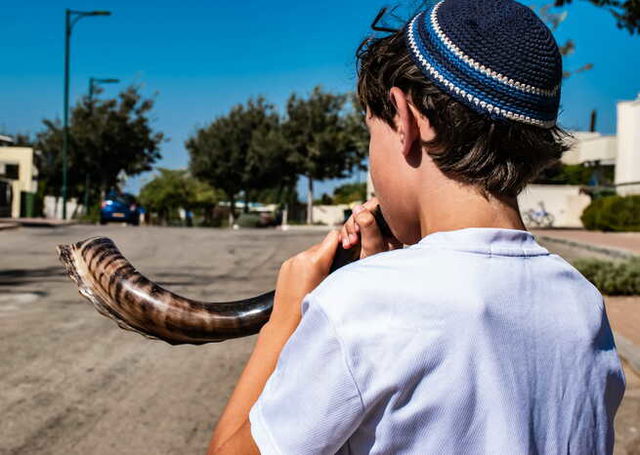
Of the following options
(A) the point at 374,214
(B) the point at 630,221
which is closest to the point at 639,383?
(A) the point at 374,214

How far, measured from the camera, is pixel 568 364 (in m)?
1.11

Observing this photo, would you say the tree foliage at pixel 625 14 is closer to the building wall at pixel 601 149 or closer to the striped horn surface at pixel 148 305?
the striped horn surface at pixel 148 305

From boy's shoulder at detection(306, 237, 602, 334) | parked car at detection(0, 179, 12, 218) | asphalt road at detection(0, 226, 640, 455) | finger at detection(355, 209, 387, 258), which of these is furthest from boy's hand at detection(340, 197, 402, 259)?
parked car at detection(0, 179, 12, 218)

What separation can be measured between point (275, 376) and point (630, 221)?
25983 millimetres

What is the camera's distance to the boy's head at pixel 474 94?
1092mm

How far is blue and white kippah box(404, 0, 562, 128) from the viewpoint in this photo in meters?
1.09

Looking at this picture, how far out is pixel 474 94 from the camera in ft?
3.58

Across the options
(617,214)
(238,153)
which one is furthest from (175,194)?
(617,214)

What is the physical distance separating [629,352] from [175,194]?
4759 cm

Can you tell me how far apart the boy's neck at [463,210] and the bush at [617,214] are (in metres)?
25.4

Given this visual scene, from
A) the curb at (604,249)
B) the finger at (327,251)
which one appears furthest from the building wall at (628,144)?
the finger at (327,251)

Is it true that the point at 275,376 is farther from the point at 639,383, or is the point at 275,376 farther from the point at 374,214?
the point at 639,383

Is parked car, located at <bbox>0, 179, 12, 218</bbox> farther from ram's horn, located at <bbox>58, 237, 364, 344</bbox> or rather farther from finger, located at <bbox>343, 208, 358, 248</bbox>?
finger, located at <bbox>343, 208, 358, 248</bbox>

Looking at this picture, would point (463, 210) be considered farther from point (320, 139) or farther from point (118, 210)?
point (320, 139)
